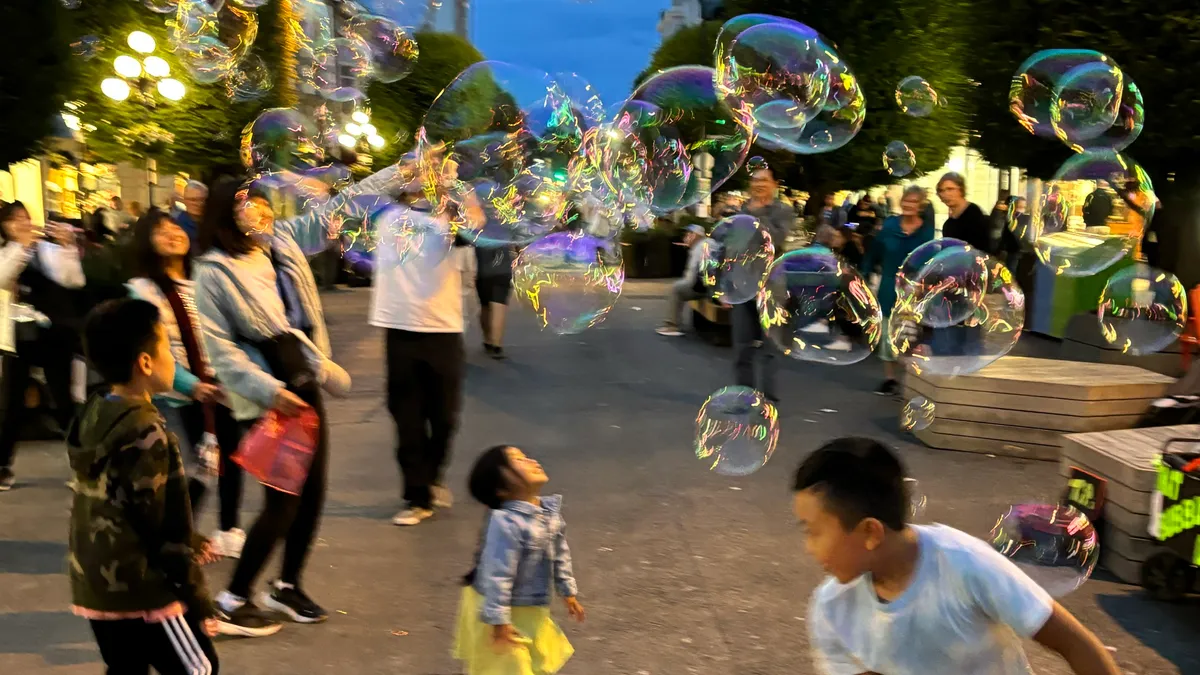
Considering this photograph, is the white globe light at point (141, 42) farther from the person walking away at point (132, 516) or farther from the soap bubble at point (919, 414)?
the person walking away at point (132, 516)

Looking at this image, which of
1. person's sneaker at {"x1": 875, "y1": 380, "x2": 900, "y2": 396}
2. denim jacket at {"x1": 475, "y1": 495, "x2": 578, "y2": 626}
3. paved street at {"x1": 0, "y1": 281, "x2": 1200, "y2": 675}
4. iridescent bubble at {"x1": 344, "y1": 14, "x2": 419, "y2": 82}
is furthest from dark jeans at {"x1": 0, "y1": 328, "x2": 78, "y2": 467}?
person's sneaker at {"x1": 875, "y1": 380, "x2": 900, "y2": 396}

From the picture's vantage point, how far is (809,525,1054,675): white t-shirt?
1630 millimetres

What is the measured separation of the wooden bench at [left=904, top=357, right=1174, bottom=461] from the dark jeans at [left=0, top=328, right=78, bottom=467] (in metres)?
5.94

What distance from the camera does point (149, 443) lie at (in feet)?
8.00

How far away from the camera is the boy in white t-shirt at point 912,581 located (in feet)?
5.35

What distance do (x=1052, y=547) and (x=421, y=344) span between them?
3.18 m

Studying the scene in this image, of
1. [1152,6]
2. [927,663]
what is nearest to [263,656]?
[927,663]

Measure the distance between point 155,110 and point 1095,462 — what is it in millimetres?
11406

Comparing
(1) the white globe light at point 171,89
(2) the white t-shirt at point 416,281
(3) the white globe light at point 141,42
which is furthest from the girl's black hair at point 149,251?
(1) the white globe light at point 171,89

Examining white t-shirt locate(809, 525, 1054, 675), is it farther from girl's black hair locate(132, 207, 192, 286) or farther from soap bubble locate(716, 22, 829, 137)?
soap bubble locate(716, 22, 829, 137)

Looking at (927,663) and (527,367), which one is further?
(527,367)

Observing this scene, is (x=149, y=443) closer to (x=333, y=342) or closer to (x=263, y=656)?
(x=263, y=656)

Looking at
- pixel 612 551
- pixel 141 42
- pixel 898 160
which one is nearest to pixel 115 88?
pixel 141 42

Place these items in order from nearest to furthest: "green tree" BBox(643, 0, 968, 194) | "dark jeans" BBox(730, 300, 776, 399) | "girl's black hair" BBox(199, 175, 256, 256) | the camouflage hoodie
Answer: the camouflage hoodie → "girl's black hair" BBox(199, 175, 256, 256) → "dark jeans" BBox(730, 300, 776, 399) → "green tree" BBox(643, 0, 968, 194)
